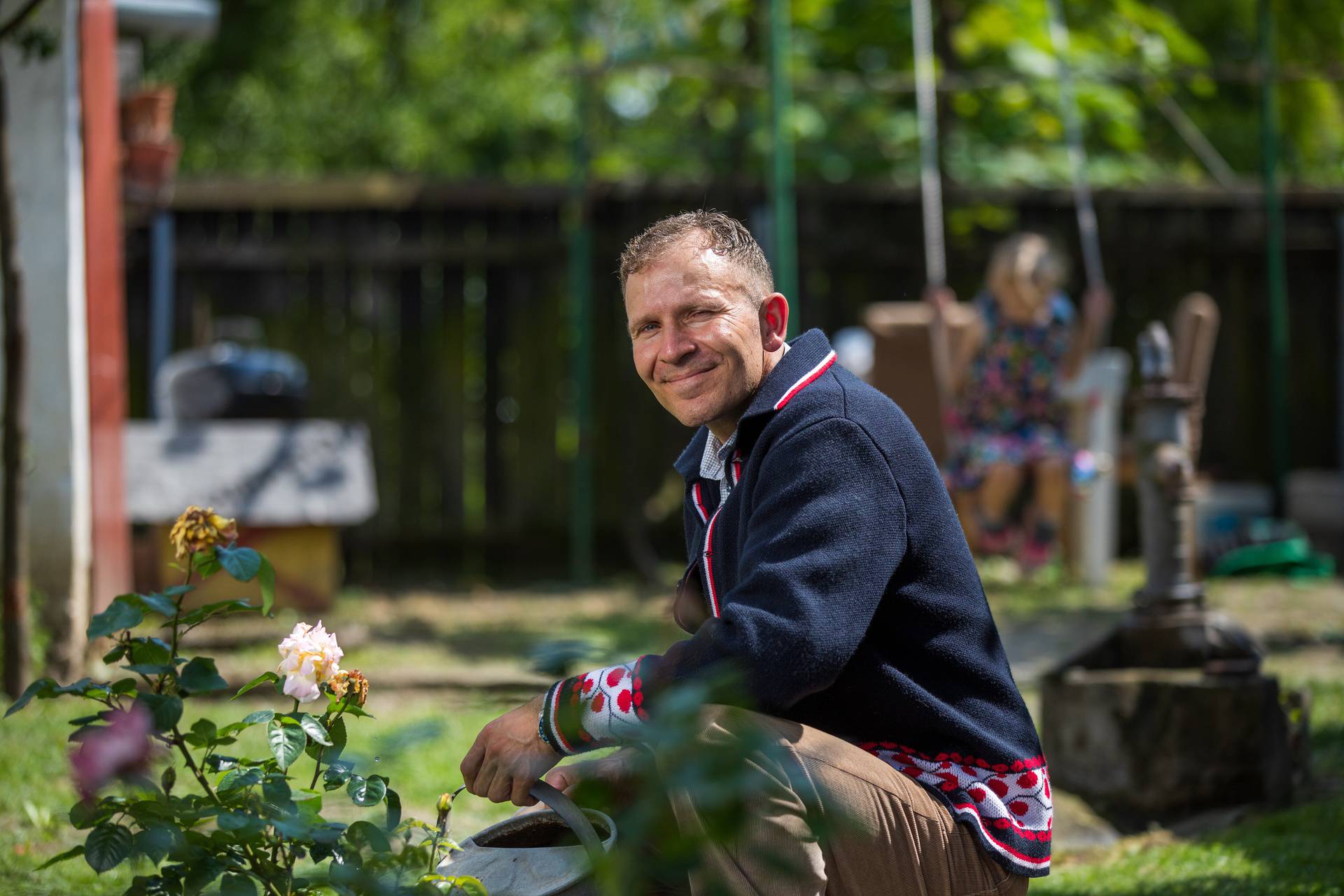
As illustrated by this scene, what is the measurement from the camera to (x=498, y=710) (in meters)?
3.49

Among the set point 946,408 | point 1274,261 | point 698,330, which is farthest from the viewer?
point 1274,261

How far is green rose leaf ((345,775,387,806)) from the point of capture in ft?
5.82

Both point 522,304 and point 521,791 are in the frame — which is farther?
point 522,304

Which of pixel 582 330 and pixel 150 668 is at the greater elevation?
pixel 582 330

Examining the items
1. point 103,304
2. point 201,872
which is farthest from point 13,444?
point 201,872

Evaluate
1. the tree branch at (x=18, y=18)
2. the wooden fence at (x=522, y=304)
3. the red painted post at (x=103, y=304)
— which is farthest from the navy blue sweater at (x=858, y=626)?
the wooden fence at (x=522, y=304)

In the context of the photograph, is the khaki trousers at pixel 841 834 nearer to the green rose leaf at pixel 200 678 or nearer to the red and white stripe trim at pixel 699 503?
the red and white stripe trim at pixel 699 503

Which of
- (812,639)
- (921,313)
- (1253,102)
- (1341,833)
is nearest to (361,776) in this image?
(812,639)

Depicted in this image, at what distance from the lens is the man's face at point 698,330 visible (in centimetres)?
196

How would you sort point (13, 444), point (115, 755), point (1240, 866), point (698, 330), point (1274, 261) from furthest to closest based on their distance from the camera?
point (1274, 261) < point (13, 444) < point (1240, 866) < point (698, 330) < point (115, 755)

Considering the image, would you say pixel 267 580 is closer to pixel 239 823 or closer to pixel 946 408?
pixel 239 823

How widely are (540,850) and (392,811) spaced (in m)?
0.20

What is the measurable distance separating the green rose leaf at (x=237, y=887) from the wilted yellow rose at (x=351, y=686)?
0.26 meters

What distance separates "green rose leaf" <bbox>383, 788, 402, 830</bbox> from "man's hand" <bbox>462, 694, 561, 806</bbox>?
91 mm
